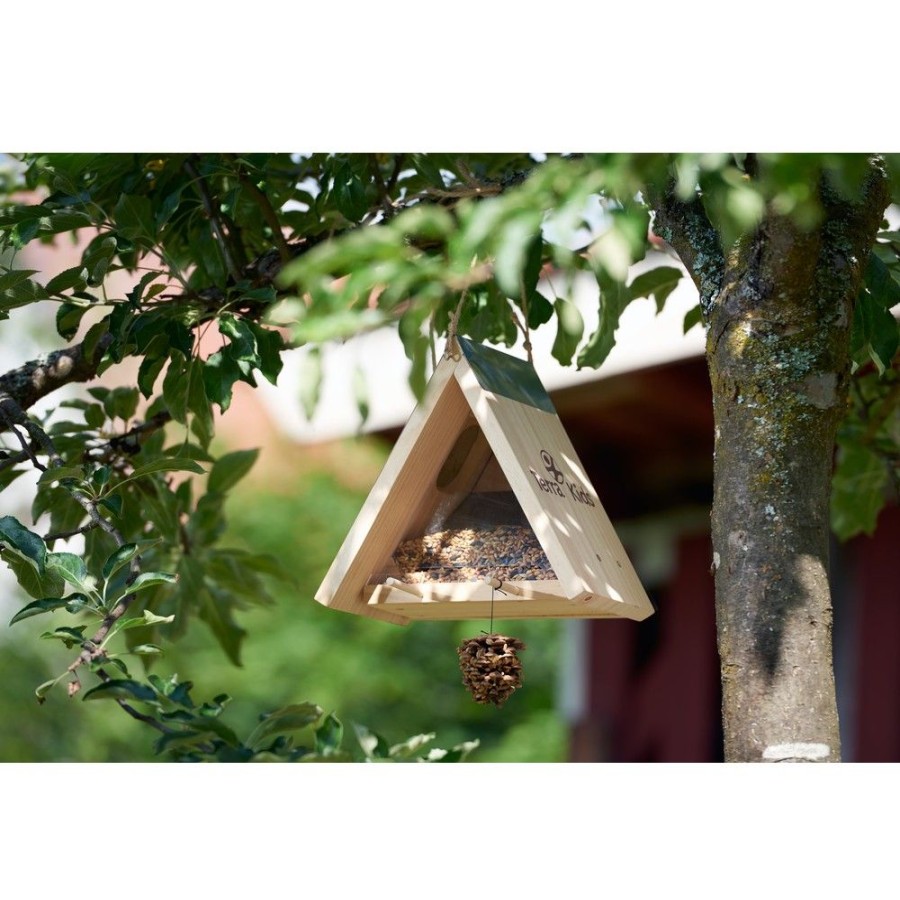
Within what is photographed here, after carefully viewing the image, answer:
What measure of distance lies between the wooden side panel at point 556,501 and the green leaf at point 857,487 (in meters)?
1.01

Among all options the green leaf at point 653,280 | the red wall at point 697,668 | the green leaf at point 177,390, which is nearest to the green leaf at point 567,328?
the green leaf at point 653,280

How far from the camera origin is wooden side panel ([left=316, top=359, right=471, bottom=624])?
1521mm

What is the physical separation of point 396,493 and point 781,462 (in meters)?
0.48

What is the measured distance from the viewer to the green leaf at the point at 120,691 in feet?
4.05

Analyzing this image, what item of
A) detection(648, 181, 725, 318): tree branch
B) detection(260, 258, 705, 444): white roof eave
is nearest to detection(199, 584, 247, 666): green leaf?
detection(260, 258, 705, 444): white roof eave

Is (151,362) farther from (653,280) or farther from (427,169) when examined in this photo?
(653,280)

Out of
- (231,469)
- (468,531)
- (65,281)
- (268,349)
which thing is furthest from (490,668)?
(231,469)

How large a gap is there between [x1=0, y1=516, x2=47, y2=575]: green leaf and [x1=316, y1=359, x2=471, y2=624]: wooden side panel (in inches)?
12.9

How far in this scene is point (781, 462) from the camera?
52.6 inches

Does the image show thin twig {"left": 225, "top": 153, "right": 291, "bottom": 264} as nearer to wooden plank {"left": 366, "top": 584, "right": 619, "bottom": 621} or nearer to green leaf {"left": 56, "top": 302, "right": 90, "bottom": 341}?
green leaf {"left": 56, "top": 302, "right": 90, "bottom": 341}

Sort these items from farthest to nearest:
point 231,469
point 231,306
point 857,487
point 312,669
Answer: point 312,669 < point 857,487 < point 231,469 < point 231,306

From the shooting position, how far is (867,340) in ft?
5.12

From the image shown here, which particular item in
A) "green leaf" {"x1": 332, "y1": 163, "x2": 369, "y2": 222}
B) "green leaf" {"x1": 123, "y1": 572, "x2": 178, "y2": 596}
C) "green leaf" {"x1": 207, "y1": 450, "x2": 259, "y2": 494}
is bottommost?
"green leaf" {"x1": 123, "y1": 572, "x2": 178, "y2": 596}

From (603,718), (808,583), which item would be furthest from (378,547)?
(603,718)
